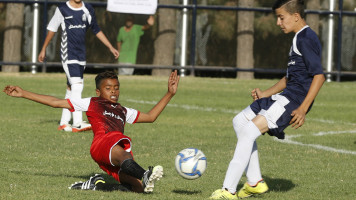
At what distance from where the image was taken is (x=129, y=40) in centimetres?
2255

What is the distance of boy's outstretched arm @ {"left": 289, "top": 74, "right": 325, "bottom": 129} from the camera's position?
700 centimetres

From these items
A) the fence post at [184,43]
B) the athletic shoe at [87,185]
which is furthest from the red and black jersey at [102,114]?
the fence post at [184,43]

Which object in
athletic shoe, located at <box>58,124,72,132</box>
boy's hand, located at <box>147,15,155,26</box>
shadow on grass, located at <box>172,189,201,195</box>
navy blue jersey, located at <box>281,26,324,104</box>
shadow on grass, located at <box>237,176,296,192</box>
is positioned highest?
boy's hand, located at <box>147,15,155,26</box>

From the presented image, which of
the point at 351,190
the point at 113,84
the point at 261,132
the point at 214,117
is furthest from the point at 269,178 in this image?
the point at 214,117

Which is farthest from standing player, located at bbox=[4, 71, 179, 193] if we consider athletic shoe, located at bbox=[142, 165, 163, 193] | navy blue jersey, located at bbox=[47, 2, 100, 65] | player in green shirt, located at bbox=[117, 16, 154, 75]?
player in green shirt, located at bbox=[117, 16, 154, 75]

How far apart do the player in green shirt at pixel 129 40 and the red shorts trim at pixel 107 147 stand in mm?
14707

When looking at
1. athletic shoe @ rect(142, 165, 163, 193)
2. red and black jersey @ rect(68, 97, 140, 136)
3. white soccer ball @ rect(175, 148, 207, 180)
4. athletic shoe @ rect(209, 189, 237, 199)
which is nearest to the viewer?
athletic shoe @ rect(142, 165, 163, 193)

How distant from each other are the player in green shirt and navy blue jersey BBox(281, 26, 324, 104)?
15061 millimetres

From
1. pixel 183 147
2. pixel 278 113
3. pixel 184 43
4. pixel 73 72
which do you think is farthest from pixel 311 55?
pixel 184 43

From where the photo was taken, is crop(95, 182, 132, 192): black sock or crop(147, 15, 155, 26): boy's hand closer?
crop(95, 182, 132, 192): black sock

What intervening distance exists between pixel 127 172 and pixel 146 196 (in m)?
0.27

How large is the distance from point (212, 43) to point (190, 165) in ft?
51.1

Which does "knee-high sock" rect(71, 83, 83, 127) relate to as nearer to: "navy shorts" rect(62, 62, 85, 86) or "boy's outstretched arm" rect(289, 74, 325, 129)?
"navy shorts" rect(62, 62, 85, 86)

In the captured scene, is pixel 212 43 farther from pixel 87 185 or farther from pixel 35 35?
pixel 87 185
